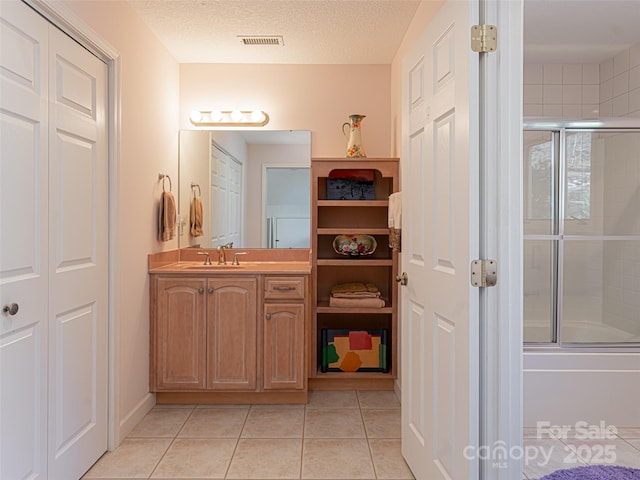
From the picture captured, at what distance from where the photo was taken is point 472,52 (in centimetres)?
162

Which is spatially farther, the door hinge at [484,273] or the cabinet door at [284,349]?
the cabinet door at [284,349]

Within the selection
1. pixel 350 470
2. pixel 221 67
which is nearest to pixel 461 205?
pixel 350 470

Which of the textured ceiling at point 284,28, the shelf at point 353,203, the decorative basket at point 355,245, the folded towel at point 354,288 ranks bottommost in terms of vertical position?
the folded towel at point 354,288

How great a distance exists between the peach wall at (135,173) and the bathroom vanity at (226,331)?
0.40 feet

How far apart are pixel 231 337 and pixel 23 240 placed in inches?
62.3

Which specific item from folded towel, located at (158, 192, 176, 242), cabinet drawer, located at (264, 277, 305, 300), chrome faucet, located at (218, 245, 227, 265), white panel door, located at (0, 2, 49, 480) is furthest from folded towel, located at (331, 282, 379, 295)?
white panel door, located at (0, 2, 49, 480)

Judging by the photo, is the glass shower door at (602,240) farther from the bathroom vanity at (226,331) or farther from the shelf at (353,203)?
the bathroom vanity at (226,331)

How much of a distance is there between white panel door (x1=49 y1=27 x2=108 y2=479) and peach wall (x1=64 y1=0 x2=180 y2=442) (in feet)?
0.53

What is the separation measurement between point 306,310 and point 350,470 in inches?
43.4

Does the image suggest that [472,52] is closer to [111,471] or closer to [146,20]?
[146,20]

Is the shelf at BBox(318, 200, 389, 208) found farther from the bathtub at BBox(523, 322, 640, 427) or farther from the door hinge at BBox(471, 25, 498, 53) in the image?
the door hinge at BBox(471, 25, 498, 53)

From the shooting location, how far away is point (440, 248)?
187cm

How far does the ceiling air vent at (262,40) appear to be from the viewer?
129 inches

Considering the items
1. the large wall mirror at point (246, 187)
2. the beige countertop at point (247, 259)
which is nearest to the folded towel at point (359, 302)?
the beige countertop at point (247, 259)
